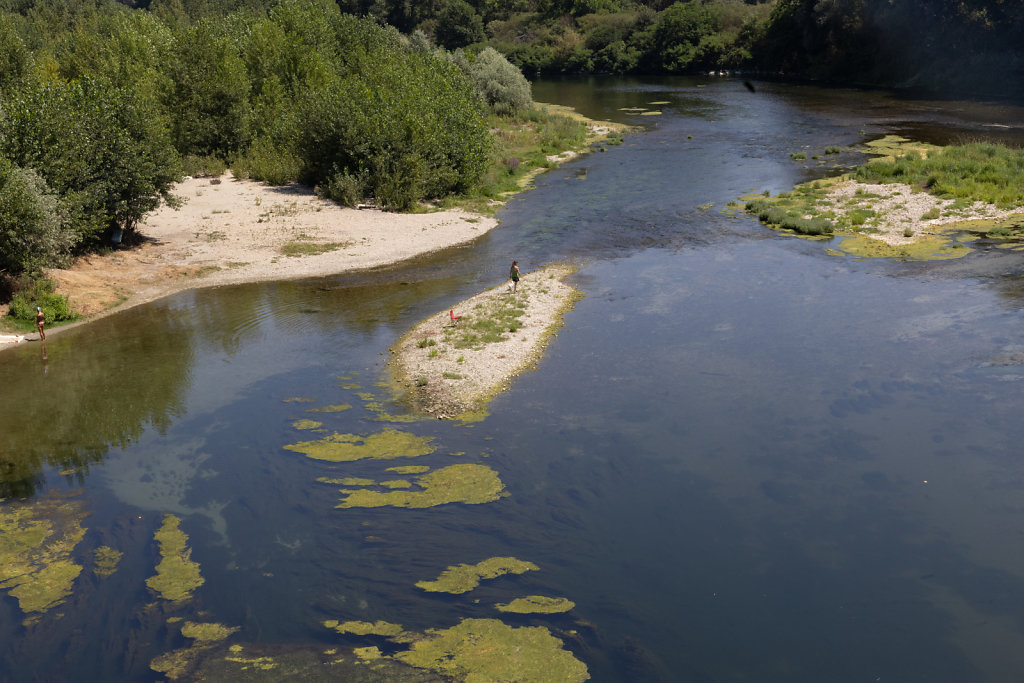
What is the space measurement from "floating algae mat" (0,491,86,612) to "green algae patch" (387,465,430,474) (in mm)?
6989

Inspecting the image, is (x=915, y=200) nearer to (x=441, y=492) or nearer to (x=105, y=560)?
(x=441, y=492)

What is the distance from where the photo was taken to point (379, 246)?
41062 mm

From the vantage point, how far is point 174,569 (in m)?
17.5

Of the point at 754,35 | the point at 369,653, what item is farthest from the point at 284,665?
the point at 754,35

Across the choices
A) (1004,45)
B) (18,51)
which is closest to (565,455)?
(18,51)

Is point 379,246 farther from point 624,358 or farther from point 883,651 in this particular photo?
point 883,651

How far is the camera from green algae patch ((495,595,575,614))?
52.4 ft

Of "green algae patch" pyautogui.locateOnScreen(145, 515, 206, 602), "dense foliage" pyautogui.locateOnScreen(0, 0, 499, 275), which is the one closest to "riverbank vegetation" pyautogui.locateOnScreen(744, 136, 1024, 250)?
"dense foliage" pyautogui.locateOnScreen(0, 0, 499, 275)

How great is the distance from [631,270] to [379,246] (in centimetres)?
1224

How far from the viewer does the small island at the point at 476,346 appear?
24781mm

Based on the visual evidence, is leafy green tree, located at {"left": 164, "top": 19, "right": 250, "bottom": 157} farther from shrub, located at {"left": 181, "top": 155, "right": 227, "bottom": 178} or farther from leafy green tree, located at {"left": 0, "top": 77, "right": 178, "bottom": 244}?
leafy green tree, located at {"left": 0, "top": 77, "right": 178, "bottom": 244}

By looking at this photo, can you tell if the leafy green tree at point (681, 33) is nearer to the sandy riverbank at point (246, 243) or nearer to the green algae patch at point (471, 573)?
the sandy riverbank at point (246, 243)

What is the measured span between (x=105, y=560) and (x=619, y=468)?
11570 mm

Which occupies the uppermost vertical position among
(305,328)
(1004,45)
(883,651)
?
(1004,45)
